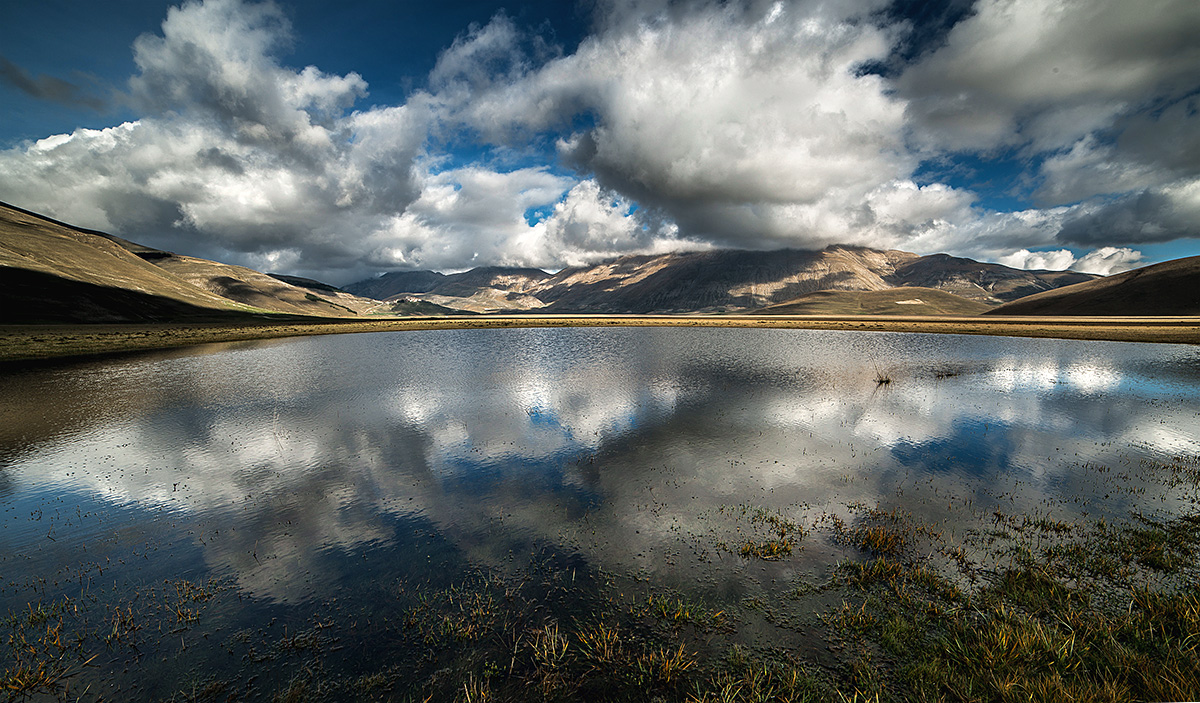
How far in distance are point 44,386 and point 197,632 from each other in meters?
54.7

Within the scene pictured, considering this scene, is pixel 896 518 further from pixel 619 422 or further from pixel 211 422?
pixel 211 422

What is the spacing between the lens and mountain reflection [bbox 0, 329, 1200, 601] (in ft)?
52.7

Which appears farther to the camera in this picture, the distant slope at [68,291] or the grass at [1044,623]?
the distant slope at [68,291]

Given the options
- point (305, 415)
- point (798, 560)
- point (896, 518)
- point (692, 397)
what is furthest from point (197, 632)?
point (692, 397)

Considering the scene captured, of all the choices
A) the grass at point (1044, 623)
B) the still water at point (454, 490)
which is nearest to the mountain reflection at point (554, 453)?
the still water at point (454, 490)

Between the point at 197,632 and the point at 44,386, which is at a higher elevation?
the point at 44,386

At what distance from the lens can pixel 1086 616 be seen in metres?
10.7

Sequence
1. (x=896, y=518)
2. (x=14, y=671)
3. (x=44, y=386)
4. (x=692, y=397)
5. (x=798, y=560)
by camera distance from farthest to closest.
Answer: (x=44, y=386), (x=692, y=397), (x=896, y=518), (x=798, y=560), (x=14, y=671)

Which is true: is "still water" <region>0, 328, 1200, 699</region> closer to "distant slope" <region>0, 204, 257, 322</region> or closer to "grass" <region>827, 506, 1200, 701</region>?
"grass" <region>827, 506, 1200, 701</region>

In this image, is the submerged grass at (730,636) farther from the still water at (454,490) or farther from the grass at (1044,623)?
the still water at (454,490)

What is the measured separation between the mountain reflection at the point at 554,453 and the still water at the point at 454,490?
6.5 inches

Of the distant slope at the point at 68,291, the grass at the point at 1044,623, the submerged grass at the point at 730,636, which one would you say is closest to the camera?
the grass at the point at 1044,623

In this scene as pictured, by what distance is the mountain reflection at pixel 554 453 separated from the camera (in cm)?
1606

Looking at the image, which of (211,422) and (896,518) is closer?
(896,518)
